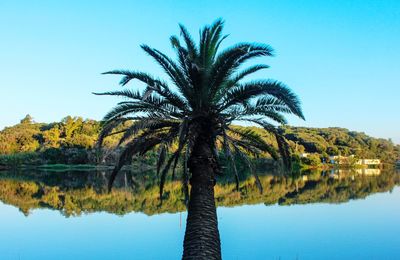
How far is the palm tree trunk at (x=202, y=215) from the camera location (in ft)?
28.2

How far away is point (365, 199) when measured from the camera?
30859 millimetres

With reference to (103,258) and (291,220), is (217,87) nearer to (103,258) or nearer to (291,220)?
(103,258)

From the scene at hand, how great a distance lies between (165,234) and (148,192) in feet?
51.4

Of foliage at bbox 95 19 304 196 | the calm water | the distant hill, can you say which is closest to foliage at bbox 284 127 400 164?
the distant hill

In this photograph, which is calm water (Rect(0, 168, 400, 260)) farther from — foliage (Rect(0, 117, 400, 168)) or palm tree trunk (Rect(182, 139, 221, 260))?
foliage (Rect(0, 117, 400, 168))

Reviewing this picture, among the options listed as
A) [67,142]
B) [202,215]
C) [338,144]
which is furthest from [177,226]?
[338,144]

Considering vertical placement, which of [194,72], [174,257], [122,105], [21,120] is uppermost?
[21,120]

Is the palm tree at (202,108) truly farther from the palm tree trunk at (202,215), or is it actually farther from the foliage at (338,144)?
the foliage at (338,144)

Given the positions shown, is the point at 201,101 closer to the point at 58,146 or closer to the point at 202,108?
the point at 202,108

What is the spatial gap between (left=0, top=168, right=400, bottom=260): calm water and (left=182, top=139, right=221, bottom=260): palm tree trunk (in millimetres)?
5436

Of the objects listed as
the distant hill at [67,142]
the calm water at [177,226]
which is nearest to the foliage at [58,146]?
the distant hill at [67,142]

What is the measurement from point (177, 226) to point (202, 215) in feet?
35.1

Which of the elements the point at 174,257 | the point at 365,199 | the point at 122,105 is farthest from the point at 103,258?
the point at 365,199

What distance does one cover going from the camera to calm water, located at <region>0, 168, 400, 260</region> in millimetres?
14719
